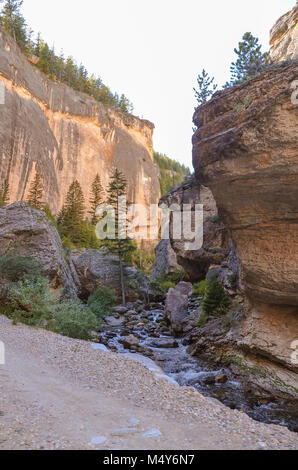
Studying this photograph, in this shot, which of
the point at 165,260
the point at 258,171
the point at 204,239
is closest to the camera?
the point at 258,171

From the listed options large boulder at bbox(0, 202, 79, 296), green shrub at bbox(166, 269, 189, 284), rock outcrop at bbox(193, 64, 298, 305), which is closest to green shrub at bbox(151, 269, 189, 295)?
green shrub at bbox(166, 269, 189, 284)

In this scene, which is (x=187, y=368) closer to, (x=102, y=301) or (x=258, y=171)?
(x=258, y=171)

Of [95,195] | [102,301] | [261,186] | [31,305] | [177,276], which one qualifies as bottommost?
[102,301]

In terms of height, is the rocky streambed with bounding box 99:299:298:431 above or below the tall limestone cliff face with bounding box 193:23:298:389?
below

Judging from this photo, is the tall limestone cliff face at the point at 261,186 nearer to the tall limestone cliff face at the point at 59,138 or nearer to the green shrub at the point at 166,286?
the green shrub at the point at 166,286

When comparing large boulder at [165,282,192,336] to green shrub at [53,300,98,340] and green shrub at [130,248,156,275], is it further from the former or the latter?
green shrub at [130,248,156,275]

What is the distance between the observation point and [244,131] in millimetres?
7348

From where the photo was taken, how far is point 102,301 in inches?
758

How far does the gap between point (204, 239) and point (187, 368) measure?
36.4 feet

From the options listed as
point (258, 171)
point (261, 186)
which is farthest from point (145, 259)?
point (258, 171)

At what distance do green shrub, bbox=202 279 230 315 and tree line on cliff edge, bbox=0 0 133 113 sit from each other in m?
50.6

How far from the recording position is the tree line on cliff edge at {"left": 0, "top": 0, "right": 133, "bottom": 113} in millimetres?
46781
